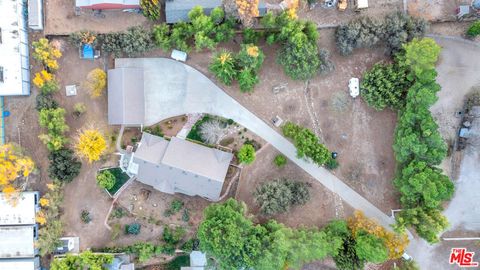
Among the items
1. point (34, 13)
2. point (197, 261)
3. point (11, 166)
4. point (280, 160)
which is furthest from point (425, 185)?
point (34, 13)

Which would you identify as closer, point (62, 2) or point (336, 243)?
point (336, 243)

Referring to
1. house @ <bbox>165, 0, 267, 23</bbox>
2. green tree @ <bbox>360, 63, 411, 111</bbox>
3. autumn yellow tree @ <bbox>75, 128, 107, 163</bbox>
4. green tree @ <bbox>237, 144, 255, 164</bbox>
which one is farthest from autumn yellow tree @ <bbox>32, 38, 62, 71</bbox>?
green tree @ <bbox>360, 63, 411, 111</bbox>

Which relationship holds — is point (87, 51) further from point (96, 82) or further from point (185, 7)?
point (185, 7)

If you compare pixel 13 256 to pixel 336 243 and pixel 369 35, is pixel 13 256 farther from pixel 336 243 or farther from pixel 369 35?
pixel 369 35

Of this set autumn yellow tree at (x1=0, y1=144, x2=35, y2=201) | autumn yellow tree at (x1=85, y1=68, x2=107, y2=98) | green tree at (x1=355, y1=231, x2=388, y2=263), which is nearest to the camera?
green tree at (x1=355, y1=231, x2=388, y2=263)

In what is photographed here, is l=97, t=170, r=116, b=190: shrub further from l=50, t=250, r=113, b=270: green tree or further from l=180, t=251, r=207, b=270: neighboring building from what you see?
l=180, t=251, r=207, b=270: neighboring building

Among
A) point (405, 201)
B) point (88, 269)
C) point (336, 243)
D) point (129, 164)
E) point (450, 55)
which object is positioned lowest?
point (88, 269)

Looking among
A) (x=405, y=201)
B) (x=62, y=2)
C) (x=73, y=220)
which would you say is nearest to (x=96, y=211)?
(x=73, y=220)
